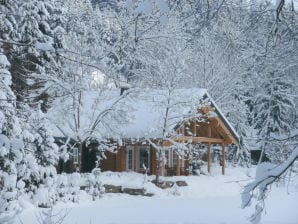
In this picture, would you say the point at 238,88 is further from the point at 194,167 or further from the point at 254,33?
the point at 254,33

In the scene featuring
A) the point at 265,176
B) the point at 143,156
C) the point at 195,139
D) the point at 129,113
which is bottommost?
the point at 265,176

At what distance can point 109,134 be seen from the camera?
27.3 meters

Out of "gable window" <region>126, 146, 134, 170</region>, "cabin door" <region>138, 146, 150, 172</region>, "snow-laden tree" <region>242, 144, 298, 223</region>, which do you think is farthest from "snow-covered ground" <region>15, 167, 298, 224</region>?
"snow-laden tree" <region>242, 144, 298, 223</region>

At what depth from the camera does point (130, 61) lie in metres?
19.1

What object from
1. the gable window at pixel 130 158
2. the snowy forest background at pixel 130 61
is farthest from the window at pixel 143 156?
the snowy forest background at pixel 130 61

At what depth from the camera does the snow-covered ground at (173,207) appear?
16.0 meters

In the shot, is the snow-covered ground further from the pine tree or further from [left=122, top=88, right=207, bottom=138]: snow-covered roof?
the pine tree

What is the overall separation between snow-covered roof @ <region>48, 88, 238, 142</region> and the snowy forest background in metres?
0.56

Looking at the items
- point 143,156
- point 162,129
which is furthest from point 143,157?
point 162,129

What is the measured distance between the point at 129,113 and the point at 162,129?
1888mm

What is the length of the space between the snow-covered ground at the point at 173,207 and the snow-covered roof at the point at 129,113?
2.39m

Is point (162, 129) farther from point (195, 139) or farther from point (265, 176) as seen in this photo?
point (265, 176)

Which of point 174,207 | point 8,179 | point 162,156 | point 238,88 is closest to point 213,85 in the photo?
point 238,88

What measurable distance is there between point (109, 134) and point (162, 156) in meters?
2.93
